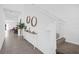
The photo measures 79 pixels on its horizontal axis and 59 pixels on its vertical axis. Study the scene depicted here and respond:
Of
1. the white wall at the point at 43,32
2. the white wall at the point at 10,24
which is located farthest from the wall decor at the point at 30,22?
the white wall at the point at 10,24

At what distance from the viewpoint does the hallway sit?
1.47m

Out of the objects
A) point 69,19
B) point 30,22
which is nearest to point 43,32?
point 30,22

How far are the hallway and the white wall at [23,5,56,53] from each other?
112 millimetres

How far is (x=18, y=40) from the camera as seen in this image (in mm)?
1562

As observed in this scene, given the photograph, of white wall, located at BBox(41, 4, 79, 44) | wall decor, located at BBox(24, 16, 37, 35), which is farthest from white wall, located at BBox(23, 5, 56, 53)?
white wall, located at BBox(41, 4, 79, 44)

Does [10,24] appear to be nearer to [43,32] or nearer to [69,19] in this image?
[43,32]

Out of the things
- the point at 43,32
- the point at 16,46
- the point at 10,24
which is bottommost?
the point at 16,46

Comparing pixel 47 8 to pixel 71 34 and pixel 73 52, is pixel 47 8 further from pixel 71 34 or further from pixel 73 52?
pixel 73 52

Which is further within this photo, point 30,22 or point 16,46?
point 30,22

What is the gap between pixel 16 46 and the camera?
152 centimetres

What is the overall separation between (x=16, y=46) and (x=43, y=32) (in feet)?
1.92

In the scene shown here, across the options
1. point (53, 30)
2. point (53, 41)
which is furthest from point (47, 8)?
point (53, 41)

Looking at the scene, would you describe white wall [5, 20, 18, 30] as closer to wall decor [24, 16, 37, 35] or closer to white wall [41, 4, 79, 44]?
wall decor [24, 16, 37, 35]

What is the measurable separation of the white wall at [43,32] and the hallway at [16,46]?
11cm
